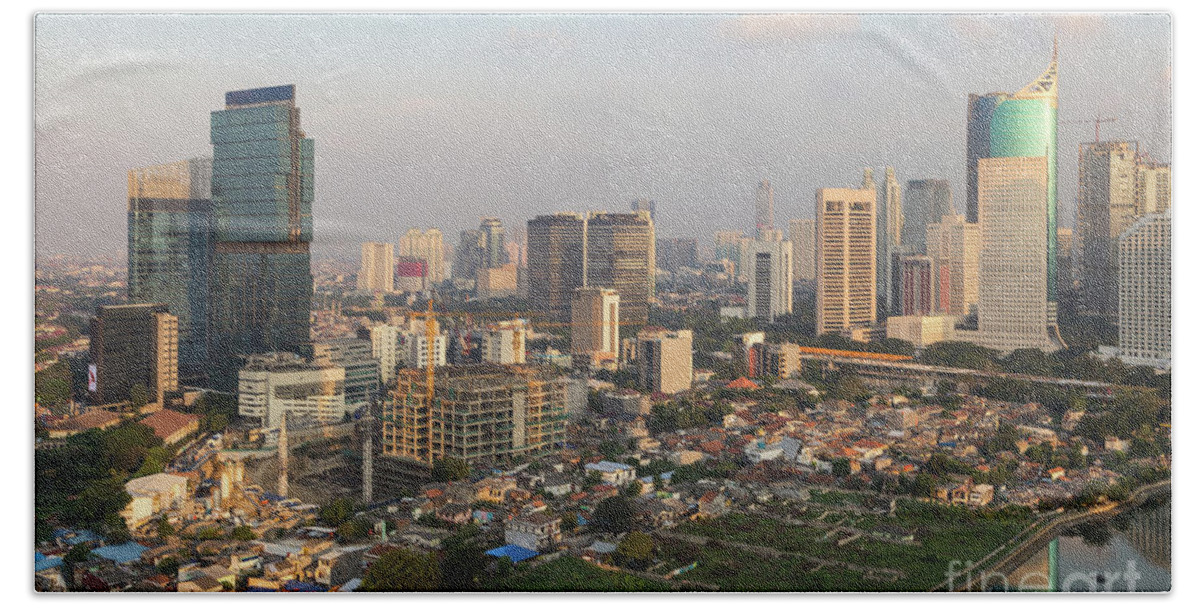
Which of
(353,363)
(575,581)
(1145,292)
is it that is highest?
(1145,292)

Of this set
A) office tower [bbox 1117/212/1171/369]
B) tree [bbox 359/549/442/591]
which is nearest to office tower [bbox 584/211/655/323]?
tree [bbox 359/549/442/591]

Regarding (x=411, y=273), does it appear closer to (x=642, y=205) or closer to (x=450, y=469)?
(x=450, y=469)

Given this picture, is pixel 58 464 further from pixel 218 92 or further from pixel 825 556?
pixel 825 556

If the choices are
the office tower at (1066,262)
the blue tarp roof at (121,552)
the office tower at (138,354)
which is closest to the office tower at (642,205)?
the office tower at (1066,262)

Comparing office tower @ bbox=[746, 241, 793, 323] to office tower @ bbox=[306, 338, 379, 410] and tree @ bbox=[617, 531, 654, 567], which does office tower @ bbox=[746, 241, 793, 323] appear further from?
office tower @ bbox=[306, 338, 379, 410]

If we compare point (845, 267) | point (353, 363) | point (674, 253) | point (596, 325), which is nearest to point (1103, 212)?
point (845, 267)

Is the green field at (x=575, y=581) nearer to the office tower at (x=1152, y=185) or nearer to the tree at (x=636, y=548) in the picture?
the tree at (x=636, y=548)

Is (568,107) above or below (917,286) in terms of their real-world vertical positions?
above
